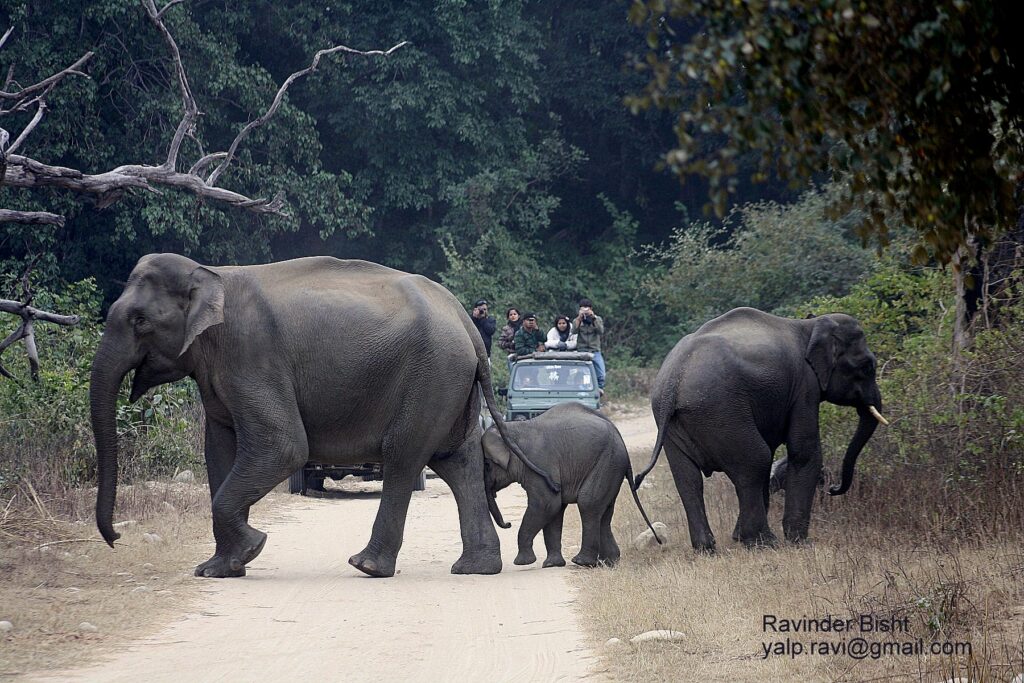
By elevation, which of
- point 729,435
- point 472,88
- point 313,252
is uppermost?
point 472,88

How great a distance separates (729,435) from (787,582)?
2.36m

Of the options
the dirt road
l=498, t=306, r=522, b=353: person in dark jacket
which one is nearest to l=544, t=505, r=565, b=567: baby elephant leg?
the dirt road

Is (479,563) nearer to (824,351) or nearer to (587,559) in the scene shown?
(587,559)

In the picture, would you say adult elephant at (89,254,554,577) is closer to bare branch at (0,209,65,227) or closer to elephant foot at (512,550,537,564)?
elephant foot at (512,550,537,564)

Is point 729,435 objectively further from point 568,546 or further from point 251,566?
point 251,566

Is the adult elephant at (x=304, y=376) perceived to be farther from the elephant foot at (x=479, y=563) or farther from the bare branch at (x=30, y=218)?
the bare branch at (x=30, y=218)

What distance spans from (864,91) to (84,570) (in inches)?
285

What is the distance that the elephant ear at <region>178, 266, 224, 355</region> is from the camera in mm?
9750

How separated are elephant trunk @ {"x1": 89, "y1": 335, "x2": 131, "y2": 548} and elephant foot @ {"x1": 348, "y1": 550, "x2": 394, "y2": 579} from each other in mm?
1832

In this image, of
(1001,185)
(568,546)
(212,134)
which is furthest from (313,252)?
(1001,185)

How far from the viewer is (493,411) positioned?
425 inches

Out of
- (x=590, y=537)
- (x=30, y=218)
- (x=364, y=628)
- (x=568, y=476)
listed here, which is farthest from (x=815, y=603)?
(x=30, y=218)

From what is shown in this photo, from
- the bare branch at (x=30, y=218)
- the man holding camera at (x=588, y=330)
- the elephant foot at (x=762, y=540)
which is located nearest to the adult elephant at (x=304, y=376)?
the bare branch at (x=30, y=218)

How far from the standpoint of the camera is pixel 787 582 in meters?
8.37
